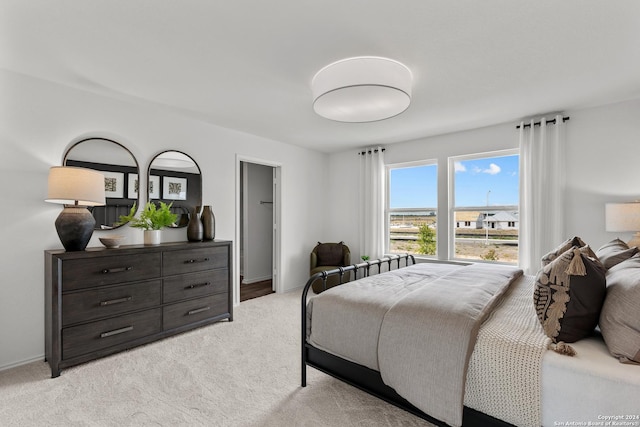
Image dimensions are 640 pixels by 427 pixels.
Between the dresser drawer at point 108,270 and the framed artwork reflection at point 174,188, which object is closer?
the dresser drawer at point 108,270

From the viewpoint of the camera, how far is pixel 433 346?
1541mm

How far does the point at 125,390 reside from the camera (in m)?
2.18

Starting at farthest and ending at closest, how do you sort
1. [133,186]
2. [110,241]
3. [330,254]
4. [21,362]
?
1. [330,254]
2. [133,186]
3. [110,241]
4. [21,362]

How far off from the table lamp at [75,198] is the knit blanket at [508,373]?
302 centimetres

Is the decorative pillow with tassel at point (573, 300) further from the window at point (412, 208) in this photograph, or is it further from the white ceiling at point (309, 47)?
the window at point (412, 208)

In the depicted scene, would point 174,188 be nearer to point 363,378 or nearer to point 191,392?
point 191,392

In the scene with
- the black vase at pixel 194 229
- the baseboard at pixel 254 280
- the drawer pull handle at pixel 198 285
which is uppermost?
the black vase at pixel 194 229

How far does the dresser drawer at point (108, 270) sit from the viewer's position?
246cm

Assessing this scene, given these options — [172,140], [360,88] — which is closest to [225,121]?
[172,140]

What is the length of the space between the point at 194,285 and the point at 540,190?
4116 millimetres

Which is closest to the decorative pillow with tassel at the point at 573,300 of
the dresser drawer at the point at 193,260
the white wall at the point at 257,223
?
the dresser drawer at the point at 193,260

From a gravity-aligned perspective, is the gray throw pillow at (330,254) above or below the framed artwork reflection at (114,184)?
below

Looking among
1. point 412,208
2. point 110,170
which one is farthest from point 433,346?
point 412,208

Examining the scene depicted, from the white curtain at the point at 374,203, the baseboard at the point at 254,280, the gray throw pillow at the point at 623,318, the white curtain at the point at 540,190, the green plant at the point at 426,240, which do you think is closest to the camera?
the gray throw pillow at the point at 623,318
